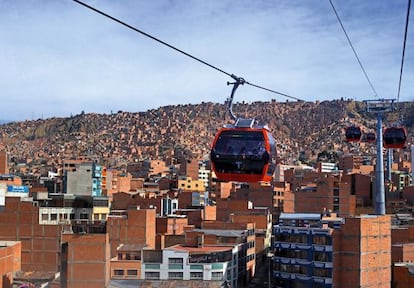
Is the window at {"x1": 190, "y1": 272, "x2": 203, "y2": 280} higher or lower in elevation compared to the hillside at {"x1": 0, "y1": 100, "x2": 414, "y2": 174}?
lower

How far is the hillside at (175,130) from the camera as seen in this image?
360 feet

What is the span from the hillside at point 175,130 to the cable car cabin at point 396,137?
7959 centimetres

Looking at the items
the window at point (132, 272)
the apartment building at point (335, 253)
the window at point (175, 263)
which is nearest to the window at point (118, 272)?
the window at point (132, 272)

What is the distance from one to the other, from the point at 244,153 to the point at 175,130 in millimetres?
109334

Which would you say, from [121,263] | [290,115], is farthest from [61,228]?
[290,115]

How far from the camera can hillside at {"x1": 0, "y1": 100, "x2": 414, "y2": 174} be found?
360ft

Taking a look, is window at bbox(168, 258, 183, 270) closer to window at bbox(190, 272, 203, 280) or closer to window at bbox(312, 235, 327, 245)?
window at bbox(190, 272, 203, 280)

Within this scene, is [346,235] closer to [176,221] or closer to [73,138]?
[176,221]

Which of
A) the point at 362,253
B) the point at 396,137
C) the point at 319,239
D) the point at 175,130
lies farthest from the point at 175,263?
the point at 175,130

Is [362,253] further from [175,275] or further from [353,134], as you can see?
[175,275]

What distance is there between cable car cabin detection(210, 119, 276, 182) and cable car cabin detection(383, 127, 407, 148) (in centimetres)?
939

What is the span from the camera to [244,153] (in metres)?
10.5

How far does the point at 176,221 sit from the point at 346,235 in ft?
32.9

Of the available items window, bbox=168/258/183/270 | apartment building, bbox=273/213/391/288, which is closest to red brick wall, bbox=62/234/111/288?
window, bbox=168/258/183/270
